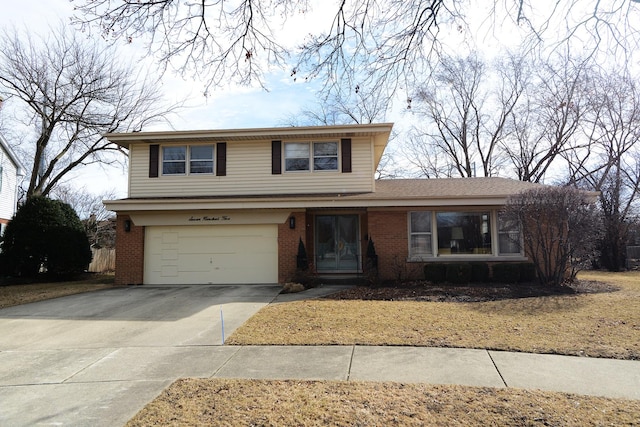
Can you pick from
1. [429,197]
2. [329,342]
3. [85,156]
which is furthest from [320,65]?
[85,156]

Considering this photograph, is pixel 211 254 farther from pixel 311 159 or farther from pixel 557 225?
pixel 557 225

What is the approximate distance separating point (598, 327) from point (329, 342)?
470 cm

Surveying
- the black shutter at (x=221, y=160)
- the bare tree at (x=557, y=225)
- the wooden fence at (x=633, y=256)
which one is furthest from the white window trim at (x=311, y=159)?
the wooden fence at (x=633, y=256)

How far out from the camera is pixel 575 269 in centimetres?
1244

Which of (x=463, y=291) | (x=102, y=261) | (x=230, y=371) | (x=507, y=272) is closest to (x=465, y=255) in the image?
(x=507, y=272)

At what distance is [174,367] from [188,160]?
1104 centimetres

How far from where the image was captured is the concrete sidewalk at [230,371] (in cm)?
441

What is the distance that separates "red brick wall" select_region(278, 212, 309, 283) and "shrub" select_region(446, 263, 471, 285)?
15.7 feet

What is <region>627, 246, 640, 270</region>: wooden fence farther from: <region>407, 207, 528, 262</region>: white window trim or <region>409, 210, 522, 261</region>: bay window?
<region>409, 210, 522, 261</region>: bay window

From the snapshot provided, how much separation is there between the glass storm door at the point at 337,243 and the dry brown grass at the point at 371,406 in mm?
10326

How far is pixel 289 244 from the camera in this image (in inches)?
558

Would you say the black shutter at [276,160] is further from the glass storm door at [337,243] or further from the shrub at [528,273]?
the shrub at [528,273]

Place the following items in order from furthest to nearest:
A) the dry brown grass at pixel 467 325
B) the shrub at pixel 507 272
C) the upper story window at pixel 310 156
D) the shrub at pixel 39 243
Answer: the shrub at pixel 39 243, the upper story window at pixel 310 156, the shrub at pixel 507 272, the dry brown grass at pixel 467 325

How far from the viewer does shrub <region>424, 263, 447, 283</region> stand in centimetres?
1312
